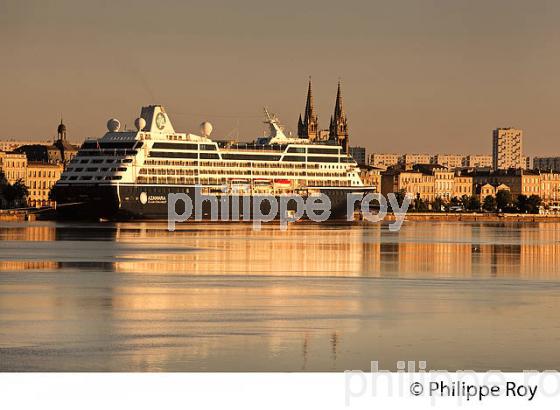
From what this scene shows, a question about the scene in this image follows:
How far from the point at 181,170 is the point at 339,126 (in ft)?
142

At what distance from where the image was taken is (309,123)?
113m

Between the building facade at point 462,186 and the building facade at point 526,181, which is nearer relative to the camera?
the building facade at point 462,186

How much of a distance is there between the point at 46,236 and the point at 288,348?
31.9 meters

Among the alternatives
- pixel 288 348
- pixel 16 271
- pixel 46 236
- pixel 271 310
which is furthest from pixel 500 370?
pixel 46 236

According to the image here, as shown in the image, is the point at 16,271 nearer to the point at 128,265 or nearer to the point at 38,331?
the point at 128,265

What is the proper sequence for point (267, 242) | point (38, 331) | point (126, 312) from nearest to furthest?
point (38, 331) < point (126, 312) < point (267, 242)

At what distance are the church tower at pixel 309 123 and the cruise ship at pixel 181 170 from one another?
83.7 ft

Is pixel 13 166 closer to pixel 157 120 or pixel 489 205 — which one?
pixel 157 120

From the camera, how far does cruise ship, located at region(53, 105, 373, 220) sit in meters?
72.5

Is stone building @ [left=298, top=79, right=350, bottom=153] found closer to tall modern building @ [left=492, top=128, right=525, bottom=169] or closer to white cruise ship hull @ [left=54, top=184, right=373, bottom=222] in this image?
white cruise ship hull @ [left=54, top=184, right=373, bottom=222]

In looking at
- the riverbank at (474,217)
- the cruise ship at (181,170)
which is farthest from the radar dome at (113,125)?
the riverbank at (474,217)

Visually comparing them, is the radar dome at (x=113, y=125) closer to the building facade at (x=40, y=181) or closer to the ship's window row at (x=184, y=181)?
the ship's window row at (x=184, y=181)

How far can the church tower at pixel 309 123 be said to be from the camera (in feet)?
370
